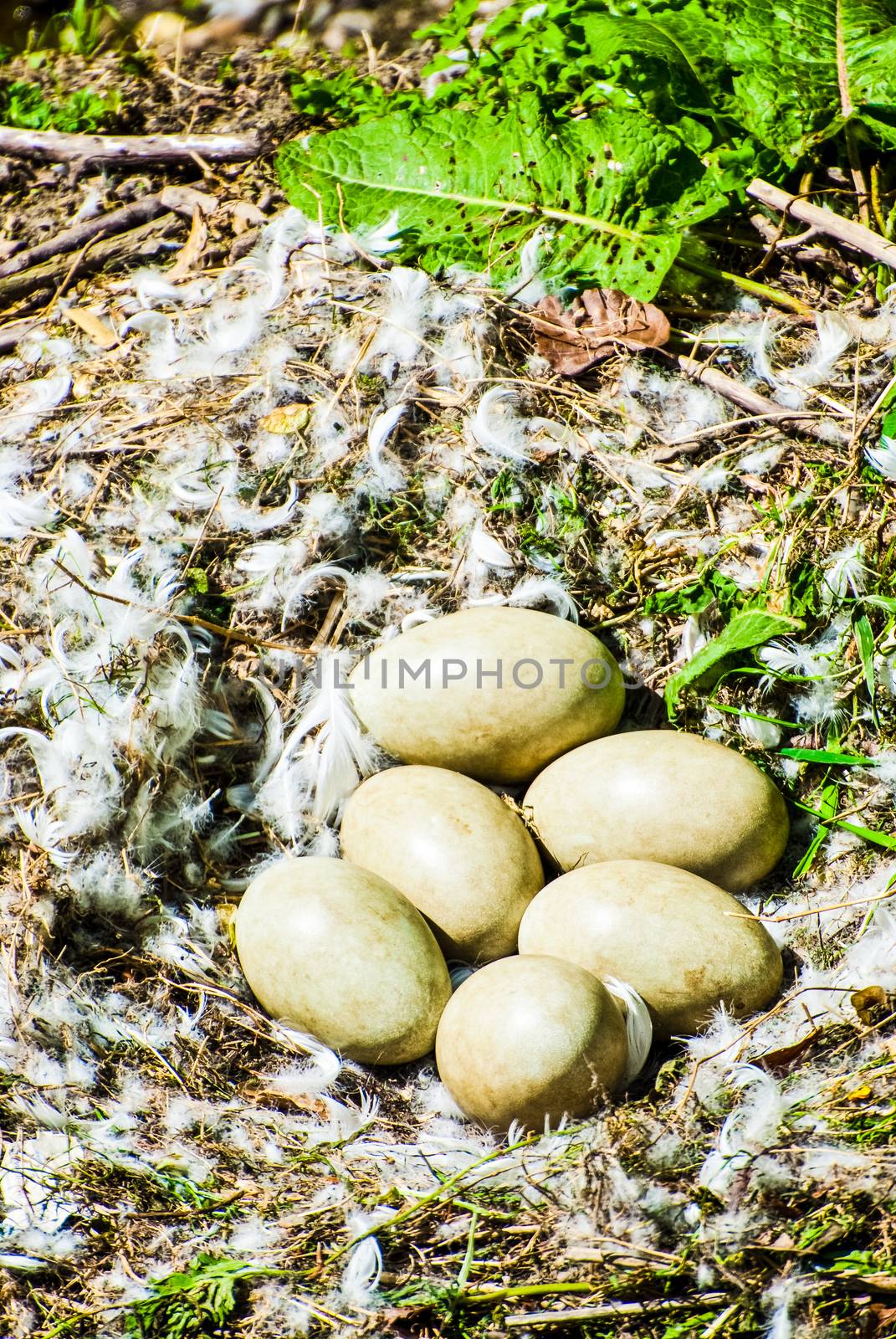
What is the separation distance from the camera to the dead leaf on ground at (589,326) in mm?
2318

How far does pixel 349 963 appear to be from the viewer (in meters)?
1.79

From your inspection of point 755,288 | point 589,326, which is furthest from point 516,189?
point 755,288

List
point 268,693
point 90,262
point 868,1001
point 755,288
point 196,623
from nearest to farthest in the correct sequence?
point 868,1001
point 196,623
point 268,693
point 755,288
point 90,262

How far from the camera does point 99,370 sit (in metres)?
2.48

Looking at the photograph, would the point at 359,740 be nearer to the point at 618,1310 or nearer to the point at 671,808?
the point at 671,808

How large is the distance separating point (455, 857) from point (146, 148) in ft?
6.98

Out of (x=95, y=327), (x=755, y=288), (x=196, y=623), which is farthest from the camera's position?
(x=95, y=327)

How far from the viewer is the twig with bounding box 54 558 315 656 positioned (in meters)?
2.07

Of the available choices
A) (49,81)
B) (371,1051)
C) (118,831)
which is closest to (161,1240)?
(371,1051)

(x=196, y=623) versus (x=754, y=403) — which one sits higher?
(x=754, y=403)

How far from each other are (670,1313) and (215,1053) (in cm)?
92

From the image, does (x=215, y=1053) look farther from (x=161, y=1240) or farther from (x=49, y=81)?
(x=49, y=81)

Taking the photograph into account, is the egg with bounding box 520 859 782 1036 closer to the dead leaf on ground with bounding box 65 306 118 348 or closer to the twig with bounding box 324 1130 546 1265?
the twig with bounding box 324 1130 546 1265

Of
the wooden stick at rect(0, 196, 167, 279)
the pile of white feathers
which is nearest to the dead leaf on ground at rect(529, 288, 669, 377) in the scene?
the pile of white feathers
